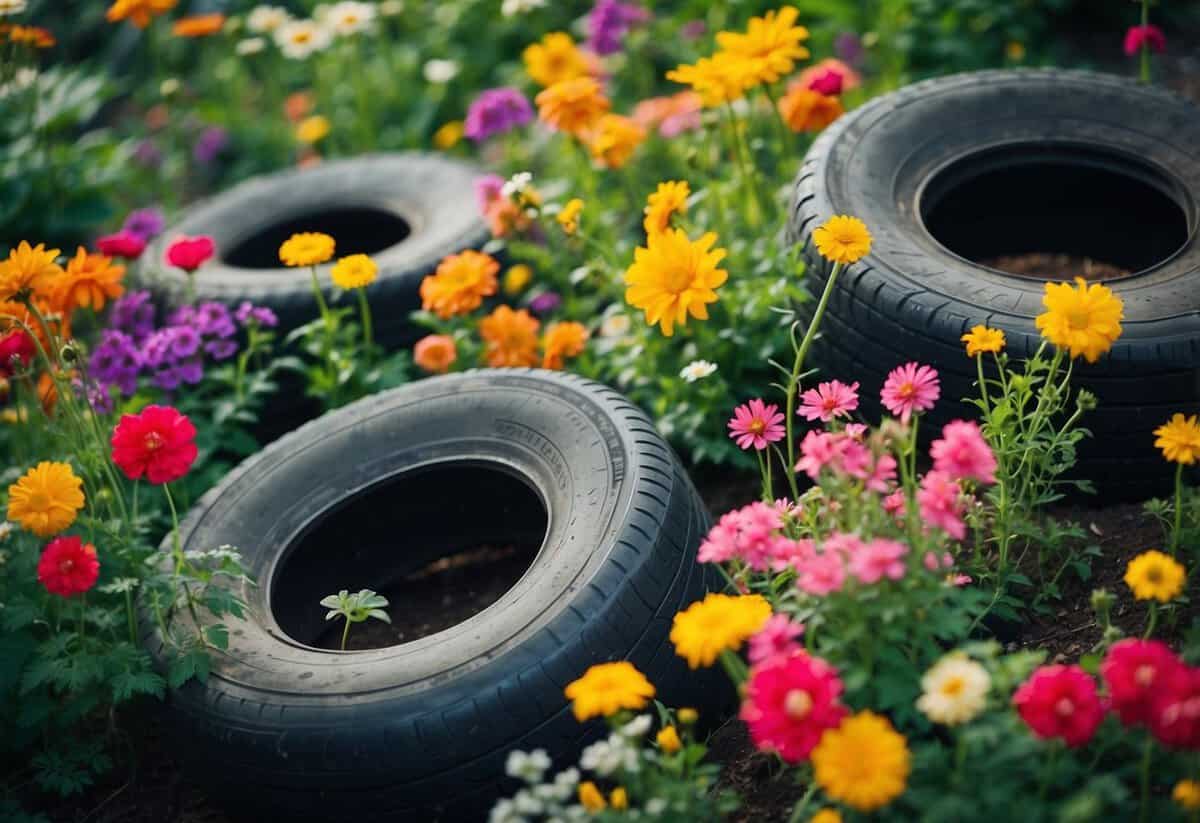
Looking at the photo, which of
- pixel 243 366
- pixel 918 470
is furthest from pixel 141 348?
pixel 918 470

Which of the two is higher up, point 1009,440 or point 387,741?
point 1009,440

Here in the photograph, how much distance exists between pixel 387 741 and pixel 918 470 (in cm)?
155

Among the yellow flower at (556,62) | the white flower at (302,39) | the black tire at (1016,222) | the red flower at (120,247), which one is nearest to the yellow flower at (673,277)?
the black tire at (1016,222)

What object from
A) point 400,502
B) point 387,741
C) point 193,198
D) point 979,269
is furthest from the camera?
point 193,198

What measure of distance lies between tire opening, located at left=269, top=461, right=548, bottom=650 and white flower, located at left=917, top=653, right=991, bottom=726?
1.33 metres

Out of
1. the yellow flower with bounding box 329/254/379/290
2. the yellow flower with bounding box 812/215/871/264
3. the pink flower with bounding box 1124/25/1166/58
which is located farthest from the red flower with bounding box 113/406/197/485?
the pink flower with bounding box 1124/25/1166/58

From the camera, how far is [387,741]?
92.8 inches

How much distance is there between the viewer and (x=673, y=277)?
2623 mm

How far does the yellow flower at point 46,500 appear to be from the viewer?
254cm

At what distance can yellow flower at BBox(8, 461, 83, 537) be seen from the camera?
8.35 feet

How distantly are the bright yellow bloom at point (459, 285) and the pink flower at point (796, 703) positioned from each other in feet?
6.07

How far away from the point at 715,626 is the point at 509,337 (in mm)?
1801

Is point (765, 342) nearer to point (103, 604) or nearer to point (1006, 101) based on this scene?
point (1006, 101)

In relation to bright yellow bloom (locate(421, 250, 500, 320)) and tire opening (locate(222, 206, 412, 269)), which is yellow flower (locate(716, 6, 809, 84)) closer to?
bright yellow bloom (locate(421, 250, 500, 320))
